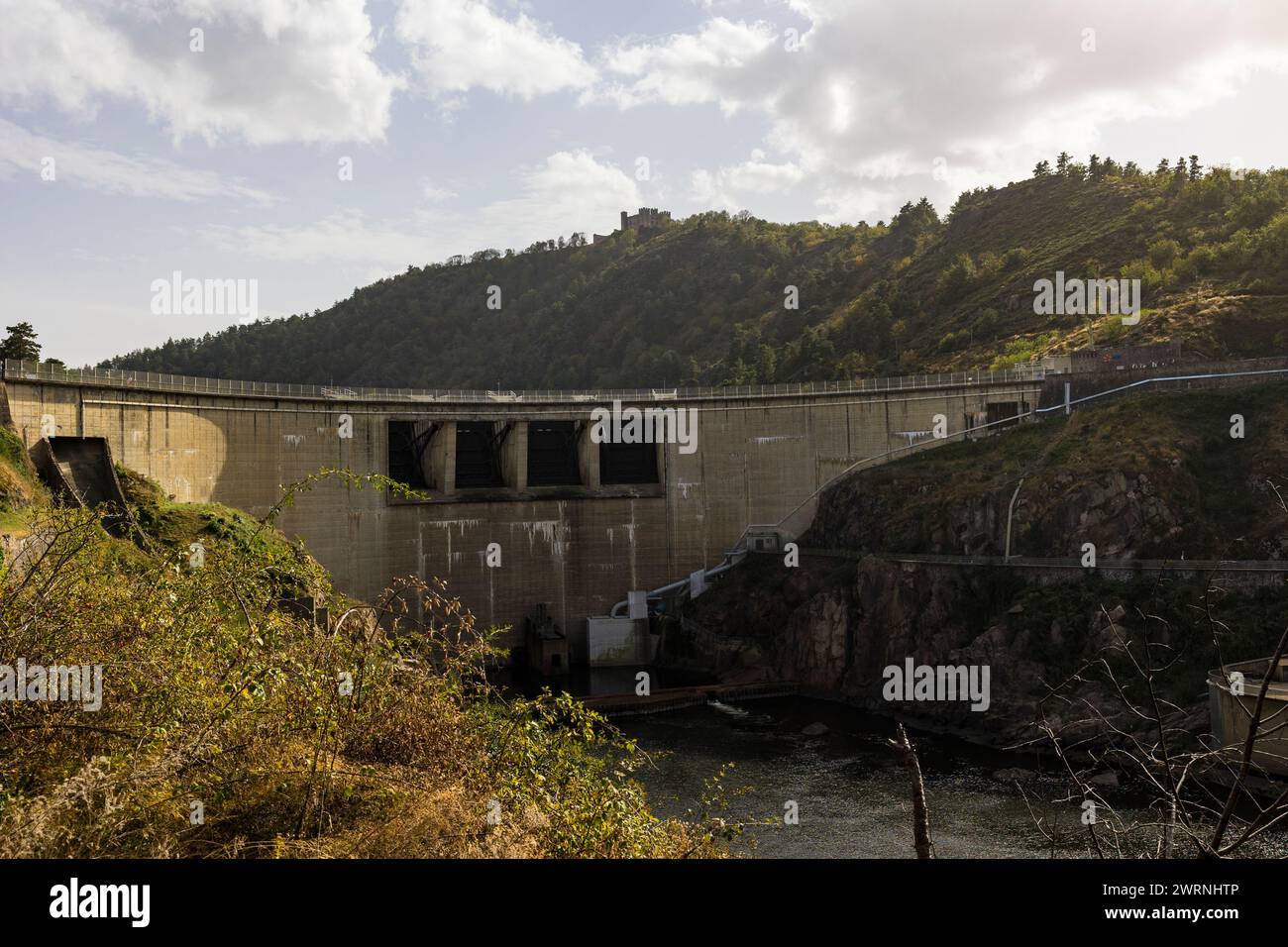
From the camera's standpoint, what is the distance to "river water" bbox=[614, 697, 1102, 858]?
3484cm

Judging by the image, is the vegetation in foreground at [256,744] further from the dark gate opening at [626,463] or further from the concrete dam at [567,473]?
the dark gate opening at [626,463]

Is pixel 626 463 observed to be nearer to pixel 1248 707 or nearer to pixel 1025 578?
pixel 1025 578

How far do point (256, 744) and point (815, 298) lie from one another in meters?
131

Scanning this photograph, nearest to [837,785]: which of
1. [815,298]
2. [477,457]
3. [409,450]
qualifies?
[477,457]

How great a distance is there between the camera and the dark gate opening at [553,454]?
72.9 meters

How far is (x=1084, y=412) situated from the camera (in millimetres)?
64375

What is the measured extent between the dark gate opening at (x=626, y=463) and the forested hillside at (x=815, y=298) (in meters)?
35.1

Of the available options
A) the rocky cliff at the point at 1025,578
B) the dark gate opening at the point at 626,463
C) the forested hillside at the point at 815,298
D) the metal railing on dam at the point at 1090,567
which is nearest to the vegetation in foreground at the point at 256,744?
the rocky cliff at the point at 1025,578

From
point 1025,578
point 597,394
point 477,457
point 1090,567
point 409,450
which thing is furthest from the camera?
point 597,394

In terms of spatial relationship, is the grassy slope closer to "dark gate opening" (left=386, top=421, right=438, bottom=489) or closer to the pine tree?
"dark gate opening" (left=386, top=421, right=438, bottom=489)

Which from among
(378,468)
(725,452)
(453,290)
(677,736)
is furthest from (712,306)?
(677,736)

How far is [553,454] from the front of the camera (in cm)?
7369

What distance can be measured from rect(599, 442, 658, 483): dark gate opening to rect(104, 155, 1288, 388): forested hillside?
35.1 metres
